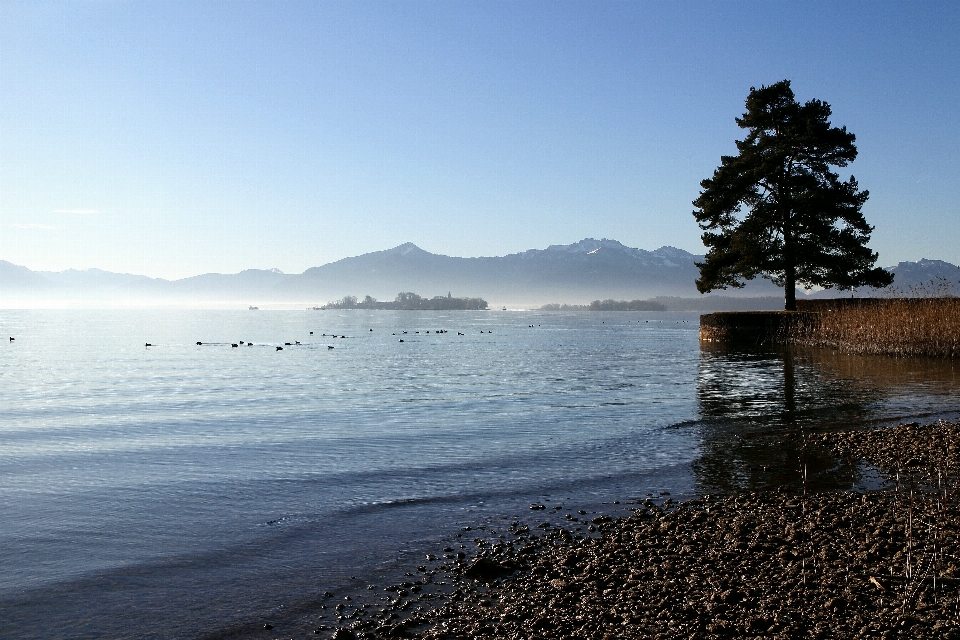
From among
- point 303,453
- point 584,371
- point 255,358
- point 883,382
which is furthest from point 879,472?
point 255,358

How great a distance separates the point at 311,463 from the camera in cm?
1503

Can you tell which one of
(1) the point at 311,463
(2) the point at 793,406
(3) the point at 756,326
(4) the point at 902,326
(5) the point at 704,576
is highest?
(4) the point at 902,326

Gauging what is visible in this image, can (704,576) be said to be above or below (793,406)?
above

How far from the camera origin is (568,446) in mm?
16391

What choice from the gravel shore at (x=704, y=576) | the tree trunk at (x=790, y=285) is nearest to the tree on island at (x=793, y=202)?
the tree trunk at (x=790, y=285)

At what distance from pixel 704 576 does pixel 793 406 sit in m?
16.1

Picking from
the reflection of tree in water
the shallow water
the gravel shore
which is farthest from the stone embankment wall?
the gravel shore

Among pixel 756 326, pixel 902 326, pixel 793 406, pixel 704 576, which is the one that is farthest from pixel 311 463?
pixel 756 326

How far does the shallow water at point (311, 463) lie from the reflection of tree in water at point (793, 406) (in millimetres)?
111

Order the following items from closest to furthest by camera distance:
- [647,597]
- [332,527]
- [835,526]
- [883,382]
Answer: [647,597] → [835,526] → [332,527] → [883,382]

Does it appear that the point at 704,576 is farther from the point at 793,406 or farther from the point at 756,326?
the point at 756,326

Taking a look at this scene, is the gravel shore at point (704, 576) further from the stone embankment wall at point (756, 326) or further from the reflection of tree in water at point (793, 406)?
the stone embankment wall at point (756, 326)

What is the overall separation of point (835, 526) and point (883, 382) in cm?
2112

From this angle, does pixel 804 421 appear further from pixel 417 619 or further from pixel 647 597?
pixel 417 619
